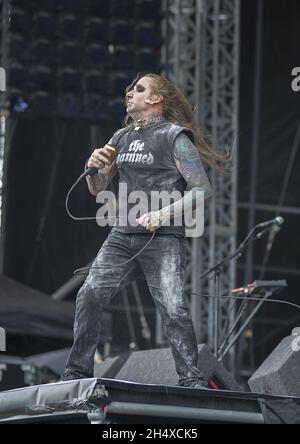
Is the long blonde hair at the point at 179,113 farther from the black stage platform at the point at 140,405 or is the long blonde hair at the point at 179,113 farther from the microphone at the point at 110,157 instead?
the black stage platform at the point at 140,405

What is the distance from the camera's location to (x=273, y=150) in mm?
14570

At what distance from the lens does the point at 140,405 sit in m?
5.38

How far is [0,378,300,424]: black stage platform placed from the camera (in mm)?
5316

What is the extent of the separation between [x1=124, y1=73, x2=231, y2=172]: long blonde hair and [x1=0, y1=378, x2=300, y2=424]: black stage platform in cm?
147

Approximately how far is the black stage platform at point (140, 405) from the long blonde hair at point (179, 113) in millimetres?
1471

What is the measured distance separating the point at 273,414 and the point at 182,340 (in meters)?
0.65

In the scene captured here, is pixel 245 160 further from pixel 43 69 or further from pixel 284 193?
pixel 43 69

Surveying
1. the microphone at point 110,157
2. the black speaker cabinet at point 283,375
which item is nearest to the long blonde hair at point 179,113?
the microphone at point 110,157

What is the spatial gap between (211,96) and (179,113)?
6126 mm

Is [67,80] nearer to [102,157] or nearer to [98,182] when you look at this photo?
[98,182]

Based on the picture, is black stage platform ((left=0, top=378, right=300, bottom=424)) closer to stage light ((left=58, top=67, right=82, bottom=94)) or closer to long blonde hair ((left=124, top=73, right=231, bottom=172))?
long blonde hair ((left=124, top=73, right=231, bottom=172))

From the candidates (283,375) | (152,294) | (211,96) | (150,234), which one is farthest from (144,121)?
(211,96)

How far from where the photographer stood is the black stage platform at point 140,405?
5.32 m

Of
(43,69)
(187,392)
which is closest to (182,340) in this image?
(187,392)
